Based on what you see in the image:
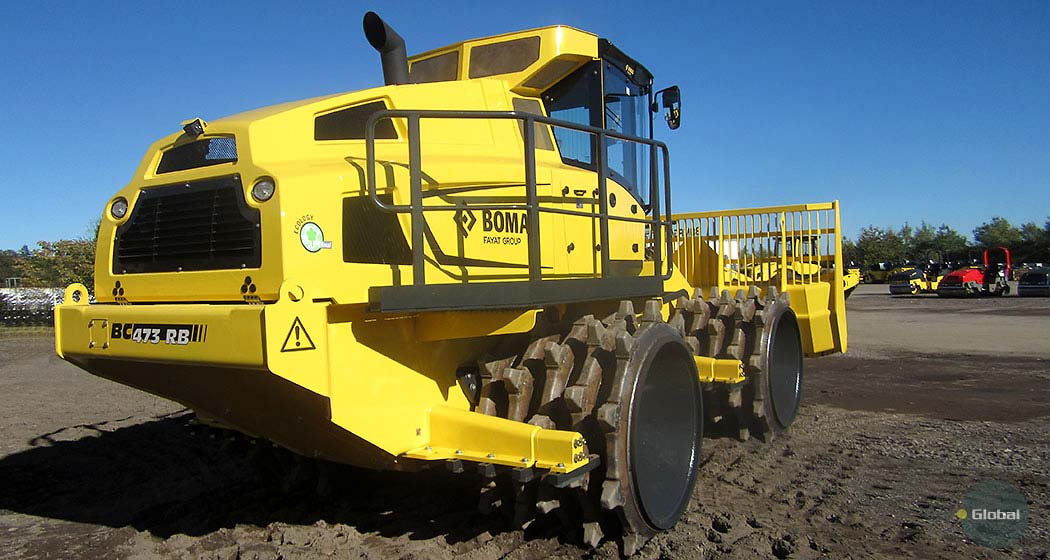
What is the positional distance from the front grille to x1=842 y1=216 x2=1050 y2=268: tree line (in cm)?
5113

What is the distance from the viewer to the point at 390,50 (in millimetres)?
4828

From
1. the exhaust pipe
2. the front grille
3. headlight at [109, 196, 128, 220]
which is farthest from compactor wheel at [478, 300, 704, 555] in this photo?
headlight at [109, 196, 128, 220]

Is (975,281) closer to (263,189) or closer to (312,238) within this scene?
(312,238)

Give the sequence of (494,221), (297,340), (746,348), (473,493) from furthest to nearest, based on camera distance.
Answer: (746,348) < (473,493) < (494,221) < (297,340)

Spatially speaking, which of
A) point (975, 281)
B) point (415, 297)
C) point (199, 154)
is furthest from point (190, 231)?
point (975, 281)

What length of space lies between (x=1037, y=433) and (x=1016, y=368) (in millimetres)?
5098

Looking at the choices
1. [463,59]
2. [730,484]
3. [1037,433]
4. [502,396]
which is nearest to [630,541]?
[502,396]

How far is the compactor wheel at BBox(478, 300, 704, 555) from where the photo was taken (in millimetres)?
3910

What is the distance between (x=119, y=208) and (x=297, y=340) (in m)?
1.66

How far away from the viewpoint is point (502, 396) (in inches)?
164

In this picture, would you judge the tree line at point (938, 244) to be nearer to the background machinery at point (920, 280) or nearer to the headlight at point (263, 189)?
the background machinery at point (920, 280)

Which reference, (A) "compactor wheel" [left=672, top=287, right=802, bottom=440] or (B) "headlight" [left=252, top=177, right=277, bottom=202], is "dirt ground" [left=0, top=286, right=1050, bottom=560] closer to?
(A) "compactor wheel" [left=672, top=287, right=802, bottom=440]

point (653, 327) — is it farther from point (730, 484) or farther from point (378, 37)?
point (378, 37)

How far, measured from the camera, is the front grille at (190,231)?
357 cm
